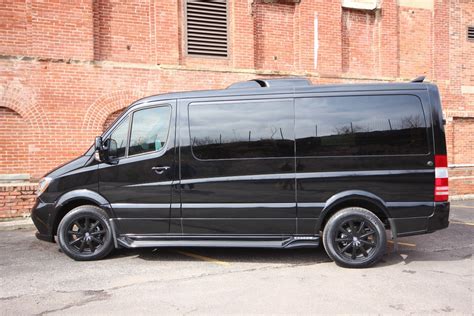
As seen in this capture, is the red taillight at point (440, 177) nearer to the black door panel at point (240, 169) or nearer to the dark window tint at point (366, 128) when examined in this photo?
the dark window tint at point (366, 128)

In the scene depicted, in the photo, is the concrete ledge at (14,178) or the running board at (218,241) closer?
the running board at (218,241)

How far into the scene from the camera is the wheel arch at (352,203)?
489 cm

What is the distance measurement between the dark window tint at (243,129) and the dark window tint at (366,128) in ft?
0.89

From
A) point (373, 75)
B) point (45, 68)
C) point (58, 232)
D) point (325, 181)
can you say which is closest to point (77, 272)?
point (58, 232)

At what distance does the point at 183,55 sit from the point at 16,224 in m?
5.35

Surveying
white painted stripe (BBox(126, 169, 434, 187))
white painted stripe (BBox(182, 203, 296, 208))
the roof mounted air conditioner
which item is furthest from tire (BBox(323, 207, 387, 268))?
the roof mounted air conditioner

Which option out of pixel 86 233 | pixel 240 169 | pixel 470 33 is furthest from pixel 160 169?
pixel 470 33

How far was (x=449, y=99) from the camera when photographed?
Result: 11.7 meters

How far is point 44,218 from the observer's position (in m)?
5.27

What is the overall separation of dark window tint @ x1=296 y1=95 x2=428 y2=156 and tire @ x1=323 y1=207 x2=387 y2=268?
0.81 m

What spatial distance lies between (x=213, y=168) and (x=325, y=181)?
146 cm

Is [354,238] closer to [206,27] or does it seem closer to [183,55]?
[183,55]

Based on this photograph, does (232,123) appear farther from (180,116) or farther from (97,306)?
(97,306)

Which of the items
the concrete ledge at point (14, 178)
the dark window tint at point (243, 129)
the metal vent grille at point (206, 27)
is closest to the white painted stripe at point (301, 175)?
the dark window tint at point (243, 129)
